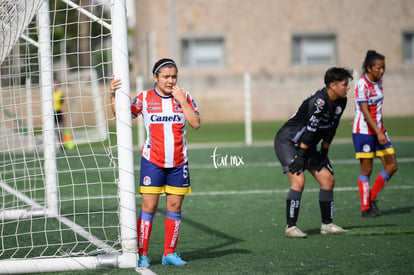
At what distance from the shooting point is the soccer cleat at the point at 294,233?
24.6ft

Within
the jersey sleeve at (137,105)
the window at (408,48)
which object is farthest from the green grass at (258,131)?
the jersey sleeve at (137,105)

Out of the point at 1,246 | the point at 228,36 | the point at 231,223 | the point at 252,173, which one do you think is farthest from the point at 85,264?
the point at 228,36

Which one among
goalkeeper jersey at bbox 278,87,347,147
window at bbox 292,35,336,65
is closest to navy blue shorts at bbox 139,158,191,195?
goalkeeper jersey at bbox 278,87,347,147

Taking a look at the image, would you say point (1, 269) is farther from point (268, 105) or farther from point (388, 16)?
point (388, 16)

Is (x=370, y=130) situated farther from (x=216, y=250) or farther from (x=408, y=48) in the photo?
(x=408, y=48)

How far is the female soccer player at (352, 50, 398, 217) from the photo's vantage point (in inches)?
347

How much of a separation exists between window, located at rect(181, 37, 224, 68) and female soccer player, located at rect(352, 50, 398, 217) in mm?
22826

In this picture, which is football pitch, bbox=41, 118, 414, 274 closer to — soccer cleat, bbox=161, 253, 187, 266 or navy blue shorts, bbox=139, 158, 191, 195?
soccer cleat, bbox=161, 253, 187, 266

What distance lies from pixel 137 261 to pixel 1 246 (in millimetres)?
1999

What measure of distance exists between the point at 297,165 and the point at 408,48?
87.4ft

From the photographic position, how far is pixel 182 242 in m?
7.51

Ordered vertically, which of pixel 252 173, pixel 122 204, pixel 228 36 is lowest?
pixel 252 173

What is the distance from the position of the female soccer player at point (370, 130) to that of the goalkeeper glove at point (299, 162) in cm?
164

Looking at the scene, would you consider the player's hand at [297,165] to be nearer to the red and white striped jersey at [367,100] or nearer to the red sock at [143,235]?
the red and white striped jersey at [367,100]
